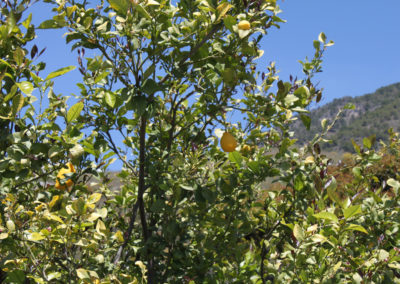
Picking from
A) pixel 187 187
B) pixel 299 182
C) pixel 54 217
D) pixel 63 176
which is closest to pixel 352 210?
pixel 299 182

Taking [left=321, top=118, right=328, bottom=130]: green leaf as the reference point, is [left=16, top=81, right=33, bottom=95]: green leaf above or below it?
above

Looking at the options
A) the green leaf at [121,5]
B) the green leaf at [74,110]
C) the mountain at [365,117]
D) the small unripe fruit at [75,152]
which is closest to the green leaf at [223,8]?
the green leaf at [121,5]

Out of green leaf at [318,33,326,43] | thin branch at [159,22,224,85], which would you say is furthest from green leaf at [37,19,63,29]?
green leaf at [318,33,326,43]

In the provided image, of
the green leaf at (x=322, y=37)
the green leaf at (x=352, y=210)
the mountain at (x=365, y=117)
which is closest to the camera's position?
the green leaf at (x=352, y=210)

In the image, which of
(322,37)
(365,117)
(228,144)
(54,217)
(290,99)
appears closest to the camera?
(54,217)

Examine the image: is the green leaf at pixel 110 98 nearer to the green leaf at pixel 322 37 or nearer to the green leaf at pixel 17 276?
the green leaf at pixel 17 276

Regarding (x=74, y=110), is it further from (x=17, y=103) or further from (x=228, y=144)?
(x=228, y=144)

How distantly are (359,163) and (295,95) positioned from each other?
0.77 meters

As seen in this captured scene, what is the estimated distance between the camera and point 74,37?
5.67 feet

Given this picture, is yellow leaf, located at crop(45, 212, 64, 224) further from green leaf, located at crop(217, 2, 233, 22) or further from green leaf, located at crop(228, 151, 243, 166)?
green leaf, located at crop(217, 2, 233, 22)

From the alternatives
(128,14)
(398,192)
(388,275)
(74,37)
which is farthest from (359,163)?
(74,37)

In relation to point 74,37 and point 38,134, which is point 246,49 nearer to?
point 74,37

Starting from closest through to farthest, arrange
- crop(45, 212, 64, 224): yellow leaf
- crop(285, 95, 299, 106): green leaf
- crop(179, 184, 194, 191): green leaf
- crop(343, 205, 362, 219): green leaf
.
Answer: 1. crop(343, 205, 362, 219): green leaf
2. crop(45, 212, 64, 224): yellow leaf
3. crop(285, 95, 299, 106): green leaf
4. crop(179, 184, 194, 191): green leaf

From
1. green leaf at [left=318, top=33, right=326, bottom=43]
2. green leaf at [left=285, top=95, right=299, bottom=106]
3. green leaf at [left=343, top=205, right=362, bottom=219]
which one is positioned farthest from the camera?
green leaf at [left=318, top=33, right=326, bottom=43]
